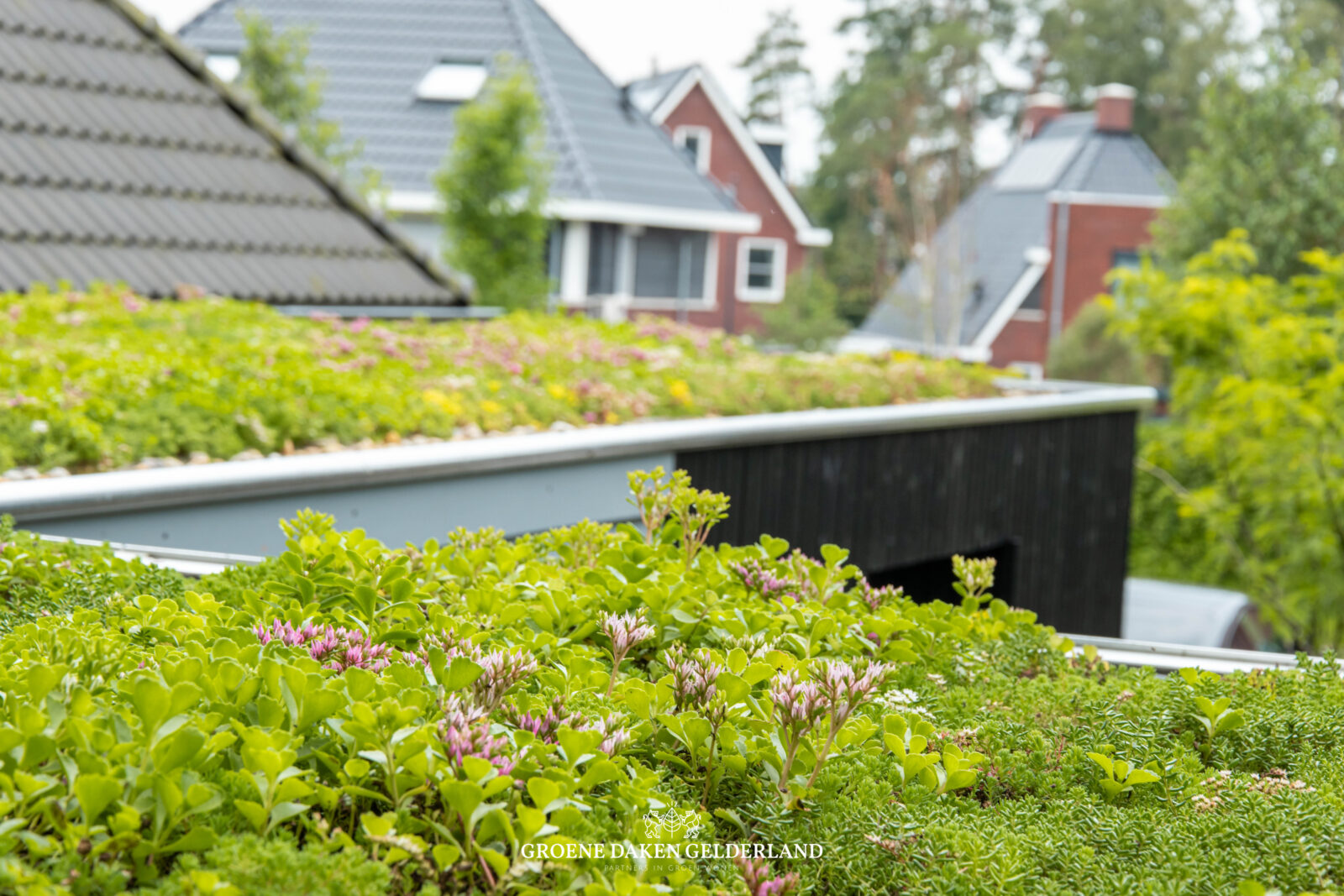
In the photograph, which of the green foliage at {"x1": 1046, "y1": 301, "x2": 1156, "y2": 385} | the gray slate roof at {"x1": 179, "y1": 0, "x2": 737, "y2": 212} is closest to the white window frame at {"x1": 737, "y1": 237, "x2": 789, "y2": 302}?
Result: the gray slate roof at {"x1": 179, "y1": 0, "x2": 737, "y2": 212}

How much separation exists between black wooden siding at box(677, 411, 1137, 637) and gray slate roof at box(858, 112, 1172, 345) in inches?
850

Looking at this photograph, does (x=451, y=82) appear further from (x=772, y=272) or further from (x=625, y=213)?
(x=772, y=272)

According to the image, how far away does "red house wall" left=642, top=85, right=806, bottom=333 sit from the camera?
2706 centimetres

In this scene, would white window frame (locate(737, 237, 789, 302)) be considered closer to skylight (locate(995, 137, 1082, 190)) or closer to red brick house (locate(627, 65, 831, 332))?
red brick house (locate(627, 65, 831, 332))

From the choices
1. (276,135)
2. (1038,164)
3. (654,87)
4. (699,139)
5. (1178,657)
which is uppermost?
(654,87)

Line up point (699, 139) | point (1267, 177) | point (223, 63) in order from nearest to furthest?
point (1267, 177)
point (223, 63)
point (699, 139)

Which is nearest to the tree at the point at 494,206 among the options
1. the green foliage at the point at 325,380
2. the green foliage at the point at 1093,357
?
the green foliage at the point at 325,380

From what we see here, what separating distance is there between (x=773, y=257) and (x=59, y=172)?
22.2 meters

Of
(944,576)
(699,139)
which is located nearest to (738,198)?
(699,139)

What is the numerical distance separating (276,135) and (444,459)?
15.3ft

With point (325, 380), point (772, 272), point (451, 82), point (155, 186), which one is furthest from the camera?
point (772, 272)

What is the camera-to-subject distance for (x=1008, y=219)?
32.6 m

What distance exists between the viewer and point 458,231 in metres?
12.6

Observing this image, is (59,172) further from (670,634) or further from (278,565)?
(670,634)
